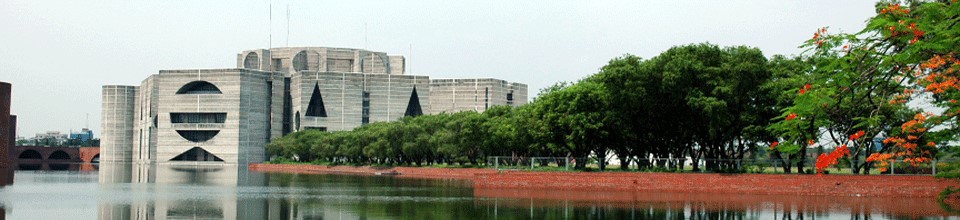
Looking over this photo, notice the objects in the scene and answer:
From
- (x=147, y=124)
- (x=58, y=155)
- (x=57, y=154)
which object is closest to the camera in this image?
(x=147, y=124)

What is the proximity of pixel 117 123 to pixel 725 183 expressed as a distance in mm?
144962

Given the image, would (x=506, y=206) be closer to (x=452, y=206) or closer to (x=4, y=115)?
(x=452, y=206)

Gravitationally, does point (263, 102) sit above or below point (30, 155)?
above

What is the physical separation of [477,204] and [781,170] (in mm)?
14463

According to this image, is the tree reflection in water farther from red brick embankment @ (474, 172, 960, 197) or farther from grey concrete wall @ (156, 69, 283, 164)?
grey concrete wall @ (156, 69, 283, 164)

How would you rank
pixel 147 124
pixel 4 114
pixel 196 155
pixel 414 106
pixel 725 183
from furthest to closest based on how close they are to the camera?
pixel 147 124 → pixel 414 106 → pixel 196 155 → pixel 4 114 → pixel 725 183

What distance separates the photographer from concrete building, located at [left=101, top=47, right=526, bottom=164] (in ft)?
467

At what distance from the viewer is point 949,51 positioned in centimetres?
1448

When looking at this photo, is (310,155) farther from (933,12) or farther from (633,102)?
(933,12)

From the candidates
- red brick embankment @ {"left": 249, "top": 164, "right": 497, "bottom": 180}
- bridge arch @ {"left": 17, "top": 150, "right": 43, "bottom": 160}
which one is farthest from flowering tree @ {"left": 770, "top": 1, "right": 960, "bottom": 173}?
bridge arch @ {"left": 17, "top": 150, "right": 43, "bottom": 160}

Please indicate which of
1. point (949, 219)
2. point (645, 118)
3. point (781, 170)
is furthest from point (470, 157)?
point (949, 219)

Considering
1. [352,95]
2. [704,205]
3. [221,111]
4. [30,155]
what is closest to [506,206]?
[704,205]

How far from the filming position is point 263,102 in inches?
5797

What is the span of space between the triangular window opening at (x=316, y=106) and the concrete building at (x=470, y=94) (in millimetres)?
17189
